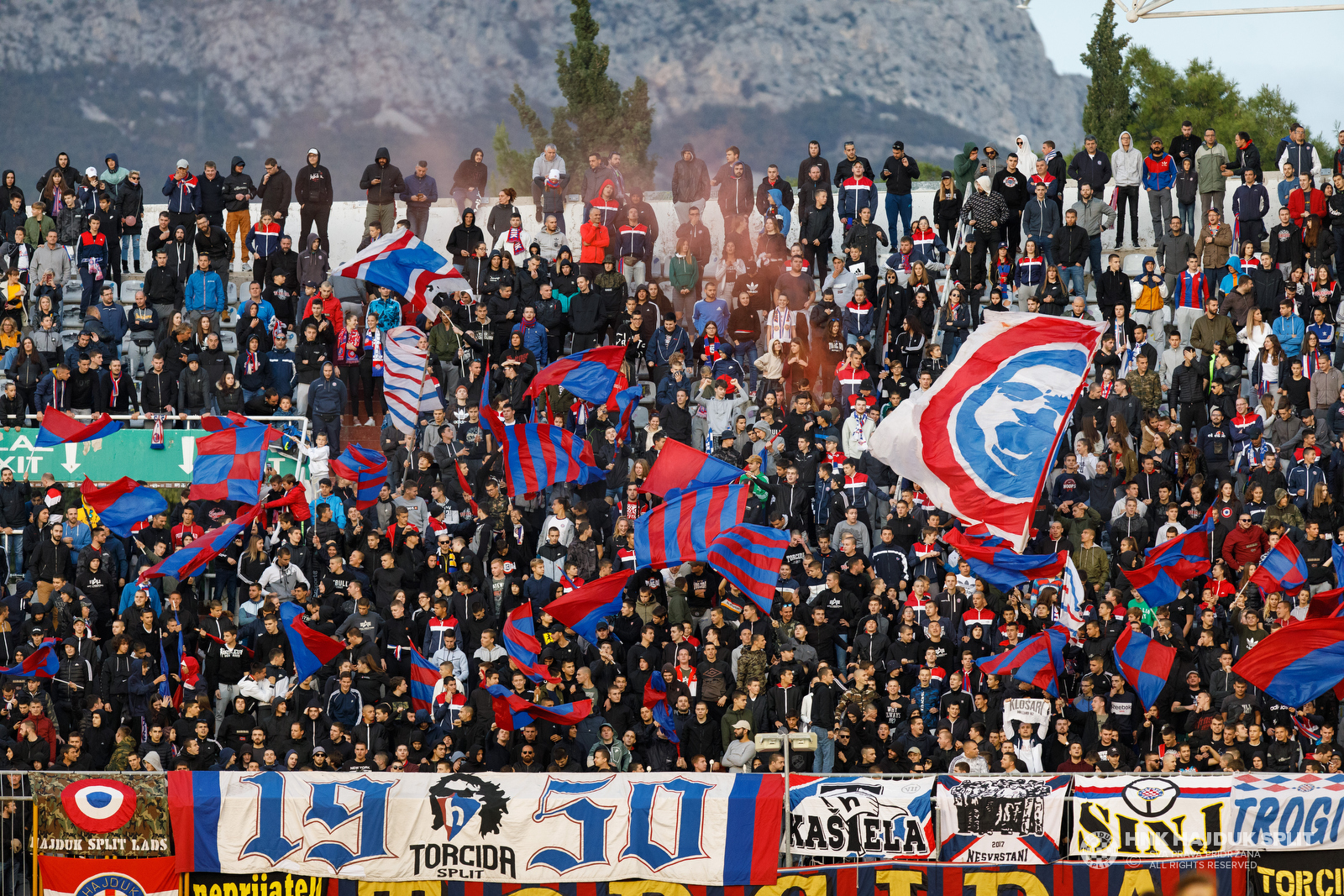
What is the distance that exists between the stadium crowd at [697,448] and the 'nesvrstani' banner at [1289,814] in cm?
127

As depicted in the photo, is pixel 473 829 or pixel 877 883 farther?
pixel 473 829

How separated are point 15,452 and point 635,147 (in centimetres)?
3146

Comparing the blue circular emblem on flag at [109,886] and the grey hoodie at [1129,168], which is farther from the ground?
the grey hoodie at [1129,168]

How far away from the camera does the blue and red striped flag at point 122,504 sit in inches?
836

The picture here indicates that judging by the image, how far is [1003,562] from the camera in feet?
62.3

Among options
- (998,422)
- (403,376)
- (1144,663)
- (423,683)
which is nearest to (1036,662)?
(1144,663)

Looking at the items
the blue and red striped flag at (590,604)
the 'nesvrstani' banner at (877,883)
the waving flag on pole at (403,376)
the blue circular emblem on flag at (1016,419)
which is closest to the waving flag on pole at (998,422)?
the blue circular emblem on flag at (1016,419)

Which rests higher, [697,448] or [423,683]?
[697,448]

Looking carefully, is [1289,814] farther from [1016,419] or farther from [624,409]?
[624,409]

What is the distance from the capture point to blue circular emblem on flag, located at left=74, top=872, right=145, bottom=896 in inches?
599

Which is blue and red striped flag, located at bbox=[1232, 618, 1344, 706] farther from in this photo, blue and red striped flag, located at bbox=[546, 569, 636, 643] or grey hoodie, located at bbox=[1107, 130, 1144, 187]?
grey hoodie, located at bbox=[1107, 130, 1144, 187]

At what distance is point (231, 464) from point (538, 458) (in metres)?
3.65

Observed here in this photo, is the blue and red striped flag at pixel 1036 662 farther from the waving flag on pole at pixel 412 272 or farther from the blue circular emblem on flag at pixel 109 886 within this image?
→ the waving flag on pole at pixel 412 272

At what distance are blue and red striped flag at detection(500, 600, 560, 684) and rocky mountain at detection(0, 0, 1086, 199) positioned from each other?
95.9 m
